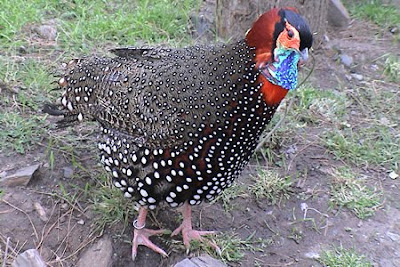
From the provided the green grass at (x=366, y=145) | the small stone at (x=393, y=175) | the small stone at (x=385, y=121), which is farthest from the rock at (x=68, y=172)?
the small stone at (x=385, y=121)

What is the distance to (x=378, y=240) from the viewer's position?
11.1 feet

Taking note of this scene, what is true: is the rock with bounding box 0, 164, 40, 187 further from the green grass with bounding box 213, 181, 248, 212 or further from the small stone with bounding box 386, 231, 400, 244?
the small stone with bounding box 386, 231, 400, 244

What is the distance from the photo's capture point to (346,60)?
192 inches

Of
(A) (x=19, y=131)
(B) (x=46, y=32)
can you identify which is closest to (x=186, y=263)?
(A) (x=19, y=131)

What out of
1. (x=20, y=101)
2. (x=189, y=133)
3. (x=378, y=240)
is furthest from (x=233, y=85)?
(x=20, y=101)

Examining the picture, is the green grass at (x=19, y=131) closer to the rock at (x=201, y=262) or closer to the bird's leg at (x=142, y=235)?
the bird's leg at (x=142, y=235)

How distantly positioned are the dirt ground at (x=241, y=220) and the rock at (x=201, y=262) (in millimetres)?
219

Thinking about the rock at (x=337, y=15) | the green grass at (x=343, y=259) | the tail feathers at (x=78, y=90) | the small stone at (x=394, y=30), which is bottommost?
the green grass at (x=343, y=259)

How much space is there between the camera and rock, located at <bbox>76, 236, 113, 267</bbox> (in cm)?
319

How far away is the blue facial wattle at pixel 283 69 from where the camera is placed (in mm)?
2561

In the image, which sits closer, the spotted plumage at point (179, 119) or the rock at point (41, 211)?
the spotted plumage at point (179, 119)

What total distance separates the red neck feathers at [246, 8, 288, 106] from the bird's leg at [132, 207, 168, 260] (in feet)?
3.25

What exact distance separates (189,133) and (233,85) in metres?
0.29

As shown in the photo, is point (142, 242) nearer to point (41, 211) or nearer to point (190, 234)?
point (190, 234)
